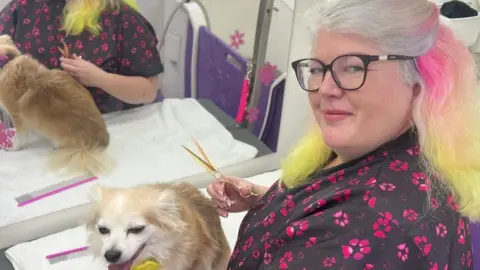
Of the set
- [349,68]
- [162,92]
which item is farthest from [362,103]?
[162,92]

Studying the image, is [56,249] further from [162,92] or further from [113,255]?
[162,92]

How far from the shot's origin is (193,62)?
159 centimetres

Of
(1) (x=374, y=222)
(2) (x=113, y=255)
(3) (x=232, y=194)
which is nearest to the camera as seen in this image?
(1) (x=374, y=222)

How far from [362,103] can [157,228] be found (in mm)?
438

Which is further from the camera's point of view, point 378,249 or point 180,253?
point 180,253

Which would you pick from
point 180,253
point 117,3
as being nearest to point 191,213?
point 180,253

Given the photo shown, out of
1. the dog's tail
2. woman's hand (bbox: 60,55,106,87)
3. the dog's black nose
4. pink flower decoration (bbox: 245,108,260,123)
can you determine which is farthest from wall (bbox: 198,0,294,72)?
the dog's black nose

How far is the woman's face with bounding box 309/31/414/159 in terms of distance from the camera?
0.66 metres

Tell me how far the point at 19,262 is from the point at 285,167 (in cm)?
66

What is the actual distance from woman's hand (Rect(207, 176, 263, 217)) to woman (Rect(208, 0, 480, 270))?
0.27 metres

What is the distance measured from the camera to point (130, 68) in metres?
1.37

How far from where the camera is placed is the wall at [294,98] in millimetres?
1437

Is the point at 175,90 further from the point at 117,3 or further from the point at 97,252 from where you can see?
the point at 97,252

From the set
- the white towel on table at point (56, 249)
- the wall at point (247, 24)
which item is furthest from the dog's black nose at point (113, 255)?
the wall at point (247, 24)
